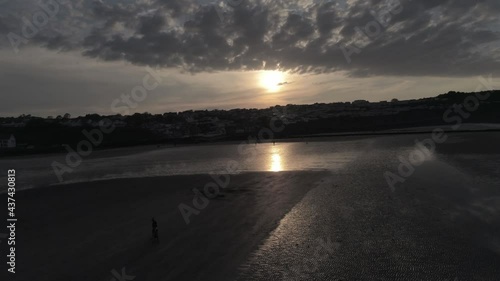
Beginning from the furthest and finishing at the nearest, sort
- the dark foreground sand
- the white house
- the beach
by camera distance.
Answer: the white house → the dark foreground sand → the beach

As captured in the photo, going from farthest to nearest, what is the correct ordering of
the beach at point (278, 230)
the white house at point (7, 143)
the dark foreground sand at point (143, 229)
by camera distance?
1. the white house at point (7, 143)
2. the dark foreground sand at point (143, 229)
3. the beach at point (278, 230)

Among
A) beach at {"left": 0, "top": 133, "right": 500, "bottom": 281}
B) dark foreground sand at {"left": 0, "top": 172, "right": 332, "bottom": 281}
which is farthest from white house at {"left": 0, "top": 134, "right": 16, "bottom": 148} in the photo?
beach at {"left": 0, "top": 133, "right": 500, "bottom": 281}

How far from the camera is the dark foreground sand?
1365 cm

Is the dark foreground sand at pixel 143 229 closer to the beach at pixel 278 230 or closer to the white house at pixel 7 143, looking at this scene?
the beach at pixel 278 230

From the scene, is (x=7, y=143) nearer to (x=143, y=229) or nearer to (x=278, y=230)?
(x=143, y=229)

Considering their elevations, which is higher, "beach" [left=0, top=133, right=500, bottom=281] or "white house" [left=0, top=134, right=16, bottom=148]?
"white house" [left=0, top=134, right=16, bottom=148]

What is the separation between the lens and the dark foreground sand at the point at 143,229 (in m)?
13.6

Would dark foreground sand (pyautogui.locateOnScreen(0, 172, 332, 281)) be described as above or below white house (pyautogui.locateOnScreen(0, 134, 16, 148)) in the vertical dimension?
below

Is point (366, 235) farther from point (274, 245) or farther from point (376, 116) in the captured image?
point (376, 116)

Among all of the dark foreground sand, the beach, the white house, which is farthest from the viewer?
the white house

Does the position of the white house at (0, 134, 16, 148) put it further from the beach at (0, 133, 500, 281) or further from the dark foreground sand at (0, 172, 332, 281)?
the beach at (0, 133, 500, 281)

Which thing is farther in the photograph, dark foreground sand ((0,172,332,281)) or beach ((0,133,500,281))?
dark foreground sand ((0,172,332,281))

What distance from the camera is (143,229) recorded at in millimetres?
18281

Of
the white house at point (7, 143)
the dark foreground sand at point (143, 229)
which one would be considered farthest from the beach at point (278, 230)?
the white house at point (7, 143)
